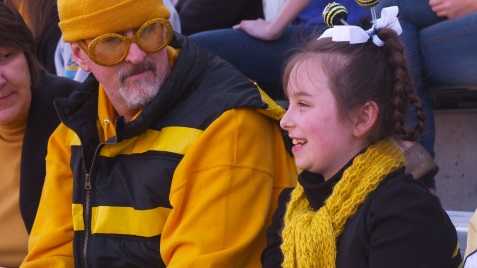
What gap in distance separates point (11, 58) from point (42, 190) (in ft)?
1.61

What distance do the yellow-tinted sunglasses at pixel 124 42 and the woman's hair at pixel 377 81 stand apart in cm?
65

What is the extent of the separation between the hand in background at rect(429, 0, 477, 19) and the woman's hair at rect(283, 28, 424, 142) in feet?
2.95

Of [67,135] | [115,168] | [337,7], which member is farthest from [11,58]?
[337,7]

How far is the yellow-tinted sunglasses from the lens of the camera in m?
2.74

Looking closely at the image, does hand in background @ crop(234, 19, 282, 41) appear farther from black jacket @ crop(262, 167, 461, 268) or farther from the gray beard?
black jacket @ crop(262, 167, 461, 268)

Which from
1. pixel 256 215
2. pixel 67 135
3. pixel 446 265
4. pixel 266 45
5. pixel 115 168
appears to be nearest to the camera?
pixel 446 265

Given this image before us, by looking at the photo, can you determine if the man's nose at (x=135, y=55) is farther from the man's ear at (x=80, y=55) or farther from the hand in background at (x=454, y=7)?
the hand in background at (x=454, y=7)

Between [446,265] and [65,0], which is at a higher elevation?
[65,0]

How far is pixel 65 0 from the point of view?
286cm

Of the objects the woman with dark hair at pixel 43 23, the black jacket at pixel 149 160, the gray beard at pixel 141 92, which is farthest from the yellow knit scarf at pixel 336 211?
the woman with dark hair at pixel 43 23

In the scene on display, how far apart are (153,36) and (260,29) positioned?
94cm

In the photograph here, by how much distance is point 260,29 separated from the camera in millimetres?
3639

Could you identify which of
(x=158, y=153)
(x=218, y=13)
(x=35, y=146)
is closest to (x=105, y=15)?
(x=158, y=153)

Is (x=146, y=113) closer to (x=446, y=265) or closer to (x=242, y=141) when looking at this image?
(x=242, y=141)
